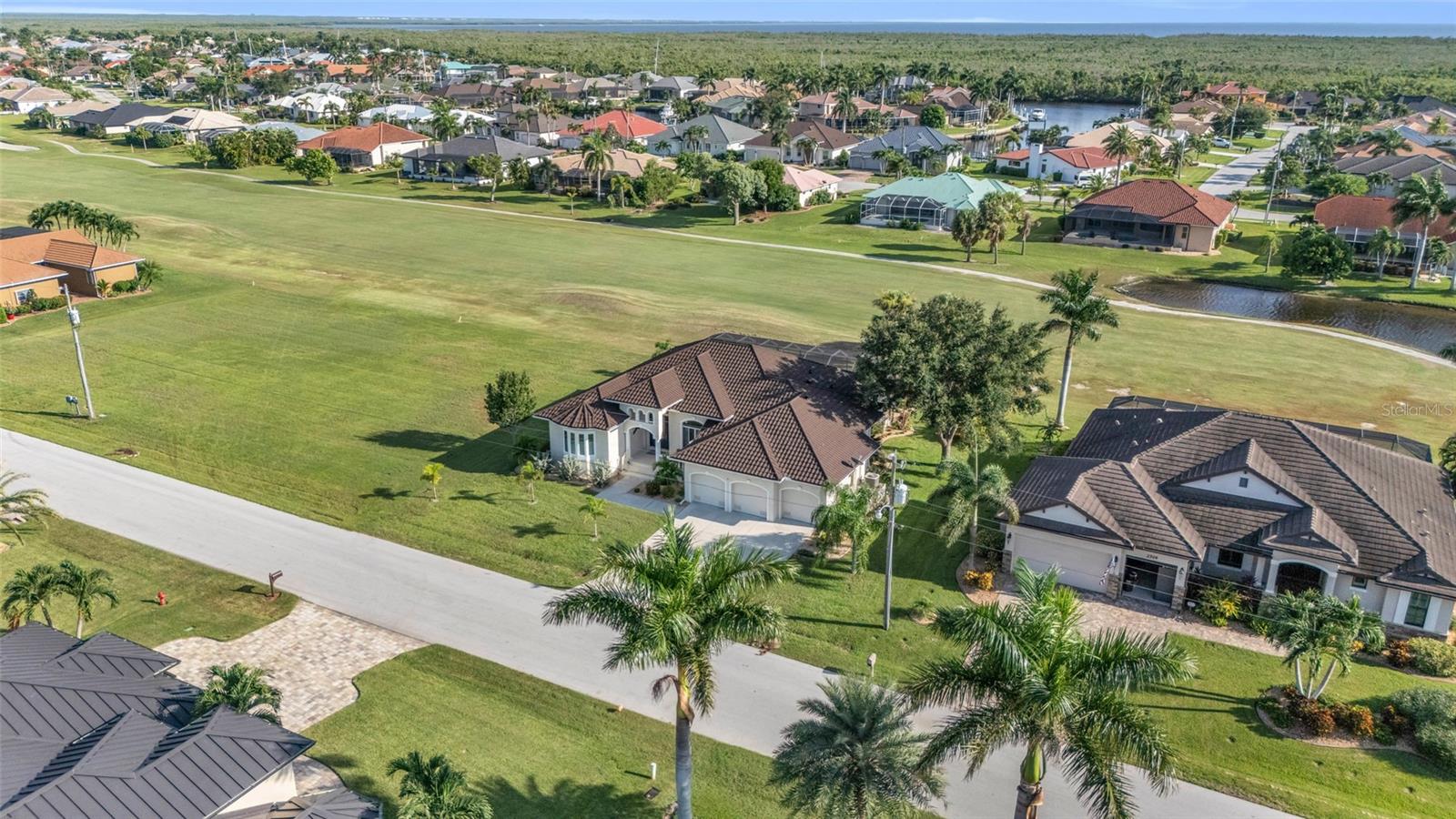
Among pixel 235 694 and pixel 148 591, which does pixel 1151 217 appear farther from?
pixel 235 694

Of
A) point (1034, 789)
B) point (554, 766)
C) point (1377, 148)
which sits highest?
point (1377, 148)

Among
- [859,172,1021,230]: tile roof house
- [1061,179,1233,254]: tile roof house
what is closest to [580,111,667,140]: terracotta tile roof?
[859,172,1021,230]: tile roof house

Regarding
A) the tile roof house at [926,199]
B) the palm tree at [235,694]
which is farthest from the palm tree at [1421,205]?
the palm tree at [235,694]

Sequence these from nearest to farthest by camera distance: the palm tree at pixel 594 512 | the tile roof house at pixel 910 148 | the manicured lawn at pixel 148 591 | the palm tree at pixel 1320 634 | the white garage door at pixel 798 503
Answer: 1. the palm tree at pixel 1320 634
2. the manicured lawn at pixel 148 591
3. the palm tree at pixel 594 512
4. the white garage door at pixel 798 503
5. the tile roof house at pixel 910 148

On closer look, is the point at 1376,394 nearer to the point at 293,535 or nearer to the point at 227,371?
the point at 293,535

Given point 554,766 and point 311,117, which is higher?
point 311,117

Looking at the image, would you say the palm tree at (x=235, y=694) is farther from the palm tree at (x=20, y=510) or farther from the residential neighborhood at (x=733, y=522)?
the palm tree at (x=20, y=510)

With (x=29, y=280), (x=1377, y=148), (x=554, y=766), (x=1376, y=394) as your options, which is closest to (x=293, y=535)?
(x=554, y=766)

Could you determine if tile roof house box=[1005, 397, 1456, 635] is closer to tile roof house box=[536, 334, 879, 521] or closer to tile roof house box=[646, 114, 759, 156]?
tile roof house box=[536, 334, 879, 521]
